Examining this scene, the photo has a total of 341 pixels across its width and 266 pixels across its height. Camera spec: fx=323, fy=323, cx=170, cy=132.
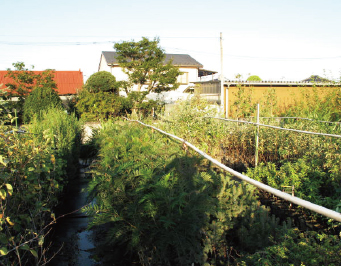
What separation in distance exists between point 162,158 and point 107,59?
106ft

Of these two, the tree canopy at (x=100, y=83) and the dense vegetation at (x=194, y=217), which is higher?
the tree canopy at (x=100, y=83)

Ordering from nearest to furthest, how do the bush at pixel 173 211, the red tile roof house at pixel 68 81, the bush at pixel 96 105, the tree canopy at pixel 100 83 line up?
the bush at pixel 173 211 < the bush at pixel 96 105 < the tree canopy at pixel 100 83 < the red tile roof house at pixel 68 81

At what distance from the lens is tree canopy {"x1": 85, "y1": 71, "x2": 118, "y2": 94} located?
23.8 meters

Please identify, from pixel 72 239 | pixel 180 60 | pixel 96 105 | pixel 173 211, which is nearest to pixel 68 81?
pixel 180 60

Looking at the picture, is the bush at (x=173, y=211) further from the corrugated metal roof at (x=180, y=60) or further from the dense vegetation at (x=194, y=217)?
the corrugated metal roof at (x=180, y=60)

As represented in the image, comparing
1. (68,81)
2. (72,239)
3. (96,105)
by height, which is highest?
(68,81)

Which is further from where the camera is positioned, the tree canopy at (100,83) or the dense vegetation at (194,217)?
the tree canopy at (100,83)

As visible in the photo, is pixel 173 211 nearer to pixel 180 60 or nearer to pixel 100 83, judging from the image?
pixel 100 83

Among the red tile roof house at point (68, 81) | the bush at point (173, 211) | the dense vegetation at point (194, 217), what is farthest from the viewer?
the red tile roof house at point (68, 81)

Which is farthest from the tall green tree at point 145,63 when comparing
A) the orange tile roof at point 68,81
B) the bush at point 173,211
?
the bush at point 173,211

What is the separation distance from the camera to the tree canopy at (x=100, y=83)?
23.8 meters

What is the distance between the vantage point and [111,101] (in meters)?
21.2

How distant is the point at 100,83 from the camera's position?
945 inches

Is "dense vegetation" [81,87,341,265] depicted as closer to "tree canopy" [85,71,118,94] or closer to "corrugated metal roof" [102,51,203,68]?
"tree canopy" [85,71,118,94]
